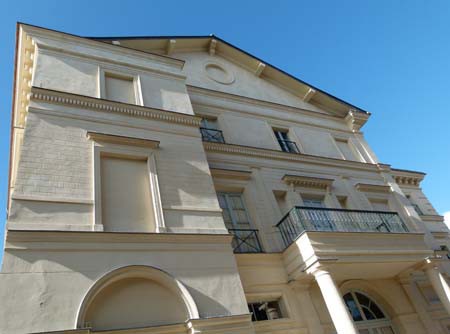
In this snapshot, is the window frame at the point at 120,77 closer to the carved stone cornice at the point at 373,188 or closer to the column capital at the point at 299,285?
the column capital at the point at 299,285

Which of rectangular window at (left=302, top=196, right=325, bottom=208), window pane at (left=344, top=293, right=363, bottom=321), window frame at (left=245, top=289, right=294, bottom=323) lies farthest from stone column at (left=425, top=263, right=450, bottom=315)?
window frame at (left=245, top=289, right=294, bottom=323)

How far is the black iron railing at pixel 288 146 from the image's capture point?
Answer: 13273 mm

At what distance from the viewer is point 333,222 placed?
9383 millimetres

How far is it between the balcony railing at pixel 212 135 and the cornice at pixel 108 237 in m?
4.86

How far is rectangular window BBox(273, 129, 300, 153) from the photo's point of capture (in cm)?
1329

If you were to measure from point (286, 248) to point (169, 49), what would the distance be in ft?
30.9

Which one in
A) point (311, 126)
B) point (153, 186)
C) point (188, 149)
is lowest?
point (153, 186)

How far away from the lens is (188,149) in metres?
9.14

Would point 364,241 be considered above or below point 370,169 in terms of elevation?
below

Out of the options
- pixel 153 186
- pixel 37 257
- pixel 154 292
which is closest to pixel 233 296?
pixel 154 292

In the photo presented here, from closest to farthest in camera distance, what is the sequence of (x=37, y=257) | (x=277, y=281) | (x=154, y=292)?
(x=37, y=257)
(x=154, y=292)
(x=277, y=281)

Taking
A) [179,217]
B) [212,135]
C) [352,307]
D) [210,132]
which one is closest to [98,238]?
[179,217]

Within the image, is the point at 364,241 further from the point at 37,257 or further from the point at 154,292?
the point at 37,257

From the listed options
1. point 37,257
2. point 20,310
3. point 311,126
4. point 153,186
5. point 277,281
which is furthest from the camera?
point 311,126
